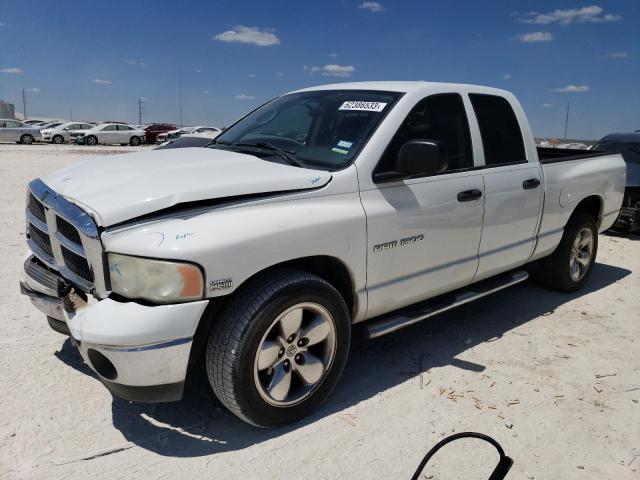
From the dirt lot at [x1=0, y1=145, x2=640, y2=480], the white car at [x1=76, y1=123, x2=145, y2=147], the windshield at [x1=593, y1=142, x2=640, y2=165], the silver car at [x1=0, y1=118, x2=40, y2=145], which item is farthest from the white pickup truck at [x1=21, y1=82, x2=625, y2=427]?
the white car at [x1=76, y1=123, x2=145, y2=147]

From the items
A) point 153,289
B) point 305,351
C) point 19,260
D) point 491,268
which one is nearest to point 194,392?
point 305,351

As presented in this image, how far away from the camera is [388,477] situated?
2680mm

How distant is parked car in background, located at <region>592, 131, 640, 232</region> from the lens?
325 inches

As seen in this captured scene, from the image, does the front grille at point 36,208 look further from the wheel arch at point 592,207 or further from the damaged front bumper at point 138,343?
the wheel arch at point 592,207

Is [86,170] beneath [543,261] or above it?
above

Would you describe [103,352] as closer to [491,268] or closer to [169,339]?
[169,339]

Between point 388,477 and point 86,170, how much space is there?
2.41 m

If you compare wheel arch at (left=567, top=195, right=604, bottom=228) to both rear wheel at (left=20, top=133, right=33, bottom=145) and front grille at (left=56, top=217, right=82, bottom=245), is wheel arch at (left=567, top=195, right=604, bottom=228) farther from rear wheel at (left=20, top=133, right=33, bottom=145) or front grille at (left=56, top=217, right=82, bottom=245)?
rear wheel at (left=20, top=133, right=33, bottom=145)

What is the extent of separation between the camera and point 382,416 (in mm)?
3203

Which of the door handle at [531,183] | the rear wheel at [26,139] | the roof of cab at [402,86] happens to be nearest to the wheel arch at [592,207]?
the door handle at [531,183]

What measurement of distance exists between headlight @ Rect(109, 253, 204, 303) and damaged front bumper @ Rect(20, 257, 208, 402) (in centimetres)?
5

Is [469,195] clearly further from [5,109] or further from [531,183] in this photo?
[5,109]

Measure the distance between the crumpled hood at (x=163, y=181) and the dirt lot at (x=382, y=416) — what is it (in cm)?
124

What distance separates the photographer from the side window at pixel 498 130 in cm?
417
